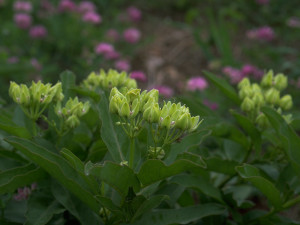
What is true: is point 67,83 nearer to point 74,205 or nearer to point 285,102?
point 74,205

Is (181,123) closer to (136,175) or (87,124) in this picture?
(136,175)

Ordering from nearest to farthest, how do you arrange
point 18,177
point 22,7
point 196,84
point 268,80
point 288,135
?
point 18,177 → point 288,135 → point 268,80 → point 196,84 → point 22,7

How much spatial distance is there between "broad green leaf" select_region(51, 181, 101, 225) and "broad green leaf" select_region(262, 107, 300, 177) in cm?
76

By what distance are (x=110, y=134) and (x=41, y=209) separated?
36cm

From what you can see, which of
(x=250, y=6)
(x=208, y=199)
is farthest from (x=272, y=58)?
(x=208, y=199)

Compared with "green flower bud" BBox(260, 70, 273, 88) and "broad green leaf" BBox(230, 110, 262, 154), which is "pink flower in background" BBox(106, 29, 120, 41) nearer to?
"green flower bud" BBox(260, 70, 273, 88)

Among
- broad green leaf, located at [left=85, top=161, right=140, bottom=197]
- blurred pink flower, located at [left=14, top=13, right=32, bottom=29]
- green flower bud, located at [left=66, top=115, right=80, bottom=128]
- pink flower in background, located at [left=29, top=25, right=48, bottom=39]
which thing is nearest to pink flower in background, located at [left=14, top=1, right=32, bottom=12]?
blurred pink flower, located at [left=14, top=13, right=32, bottom=29]

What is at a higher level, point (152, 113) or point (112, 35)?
point (112, 35)

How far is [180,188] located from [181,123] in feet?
1.43

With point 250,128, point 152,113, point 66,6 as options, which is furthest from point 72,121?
point 66,6

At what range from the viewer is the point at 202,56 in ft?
15.5

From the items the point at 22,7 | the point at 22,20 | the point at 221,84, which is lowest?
the point at 221,84

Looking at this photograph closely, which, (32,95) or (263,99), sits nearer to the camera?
(32,95)

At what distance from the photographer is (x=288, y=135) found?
156 centimetres
